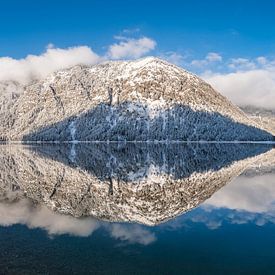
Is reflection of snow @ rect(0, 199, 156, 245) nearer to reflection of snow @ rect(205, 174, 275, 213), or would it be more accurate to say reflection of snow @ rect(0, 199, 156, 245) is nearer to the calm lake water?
the calm lake water

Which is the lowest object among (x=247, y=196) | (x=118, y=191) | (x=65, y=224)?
(x=65, y=224)

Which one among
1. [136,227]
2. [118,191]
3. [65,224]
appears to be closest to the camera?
[136,227]

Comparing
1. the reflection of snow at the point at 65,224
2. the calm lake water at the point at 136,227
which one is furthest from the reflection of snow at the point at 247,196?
the reflection of snow at the point at 65,224

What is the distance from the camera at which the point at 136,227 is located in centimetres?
2894

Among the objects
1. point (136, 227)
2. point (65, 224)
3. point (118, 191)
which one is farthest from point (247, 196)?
point (65, 224)

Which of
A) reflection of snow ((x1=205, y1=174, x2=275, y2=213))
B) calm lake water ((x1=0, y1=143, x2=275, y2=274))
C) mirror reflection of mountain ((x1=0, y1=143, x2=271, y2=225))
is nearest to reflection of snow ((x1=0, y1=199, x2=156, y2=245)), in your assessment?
calm lake water ((x1=0, y1=143, x2=275, y2=274))

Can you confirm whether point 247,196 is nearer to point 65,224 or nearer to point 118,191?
point 118,191

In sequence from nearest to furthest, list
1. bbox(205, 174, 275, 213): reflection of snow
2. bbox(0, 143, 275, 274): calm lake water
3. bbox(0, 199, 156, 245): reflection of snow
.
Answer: bbox(0, 143, 275, 274): calm lake water → bbox(0, 199, 156, 245): reflection of snow → bbox(205, 174, 275, 213): reflection of snow

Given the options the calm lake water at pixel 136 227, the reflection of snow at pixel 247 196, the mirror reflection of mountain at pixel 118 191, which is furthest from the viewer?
the reflection of snow at pixel 247 196

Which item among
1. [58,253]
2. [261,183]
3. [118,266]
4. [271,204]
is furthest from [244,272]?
[261,183]

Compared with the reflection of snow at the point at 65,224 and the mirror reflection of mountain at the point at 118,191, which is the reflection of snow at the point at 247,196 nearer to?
the mirror reflection of mountain at the point at 118,191

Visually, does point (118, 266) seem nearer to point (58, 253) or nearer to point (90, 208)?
point (58, 253)

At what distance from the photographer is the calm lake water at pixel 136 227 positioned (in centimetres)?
2077

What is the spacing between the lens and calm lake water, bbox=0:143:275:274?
2077cm
